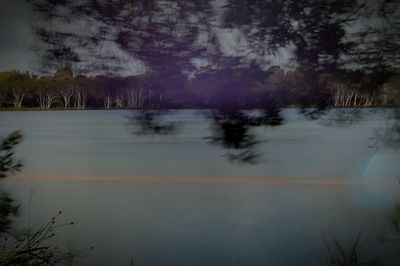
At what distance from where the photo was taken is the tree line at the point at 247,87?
79.7 inches

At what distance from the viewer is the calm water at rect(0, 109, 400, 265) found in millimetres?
2213

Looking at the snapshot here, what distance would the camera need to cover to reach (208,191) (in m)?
4.49

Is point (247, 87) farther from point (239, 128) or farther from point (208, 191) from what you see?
point (208, 191)

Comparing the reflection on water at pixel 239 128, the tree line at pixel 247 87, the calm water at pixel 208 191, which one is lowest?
the calm water at pixel 208 191

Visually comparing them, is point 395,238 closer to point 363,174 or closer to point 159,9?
point 363,174

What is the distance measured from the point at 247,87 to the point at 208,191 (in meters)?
2.58

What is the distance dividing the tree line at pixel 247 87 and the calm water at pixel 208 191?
3.2 inches

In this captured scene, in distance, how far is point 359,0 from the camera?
1.91 metres

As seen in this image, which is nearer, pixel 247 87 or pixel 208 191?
pixel 247 87

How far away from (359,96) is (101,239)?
2974mm

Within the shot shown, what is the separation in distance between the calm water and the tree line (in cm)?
8

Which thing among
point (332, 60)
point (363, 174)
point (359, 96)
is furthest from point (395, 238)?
point (332, 60)

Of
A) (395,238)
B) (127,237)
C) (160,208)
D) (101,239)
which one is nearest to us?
(395,238)

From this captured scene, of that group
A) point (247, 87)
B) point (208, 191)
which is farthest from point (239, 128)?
point (208, 191)
